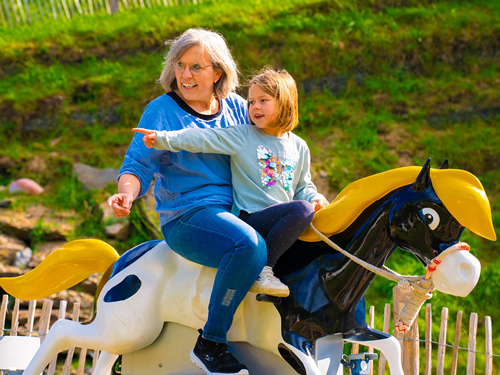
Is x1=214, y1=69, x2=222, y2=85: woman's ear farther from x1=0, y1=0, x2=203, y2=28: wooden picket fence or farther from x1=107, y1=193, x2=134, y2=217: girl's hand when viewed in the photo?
x1=0, y1=0, x2=203, y2=28: wooden picket fence

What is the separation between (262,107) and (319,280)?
0.79 metres

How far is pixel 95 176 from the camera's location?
7.06m

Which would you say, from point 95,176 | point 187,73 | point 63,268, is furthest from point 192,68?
point 95,176

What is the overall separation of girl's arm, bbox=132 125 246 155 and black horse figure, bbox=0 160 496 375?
498 millimetres

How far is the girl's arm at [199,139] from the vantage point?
2.48m

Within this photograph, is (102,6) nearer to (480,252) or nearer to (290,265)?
(480,252)

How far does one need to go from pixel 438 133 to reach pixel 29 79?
18.7ft

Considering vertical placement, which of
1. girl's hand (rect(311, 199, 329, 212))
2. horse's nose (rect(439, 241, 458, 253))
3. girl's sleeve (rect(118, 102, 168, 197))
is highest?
girl's sleeve (rect(118, 102, 168, 197))

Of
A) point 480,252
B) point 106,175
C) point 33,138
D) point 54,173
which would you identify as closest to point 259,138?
point 480,252

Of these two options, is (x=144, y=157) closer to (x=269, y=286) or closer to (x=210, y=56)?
(x=210, y=56)

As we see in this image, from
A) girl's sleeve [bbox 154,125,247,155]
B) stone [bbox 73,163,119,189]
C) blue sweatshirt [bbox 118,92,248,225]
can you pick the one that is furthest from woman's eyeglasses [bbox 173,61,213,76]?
stone [bbox 73,163,119,189]

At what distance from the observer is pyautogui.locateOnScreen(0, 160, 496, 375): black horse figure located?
7.43 feet

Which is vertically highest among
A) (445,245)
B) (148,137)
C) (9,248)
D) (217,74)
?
(217,74)

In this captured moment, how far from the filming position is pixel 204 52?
9.25 ft
